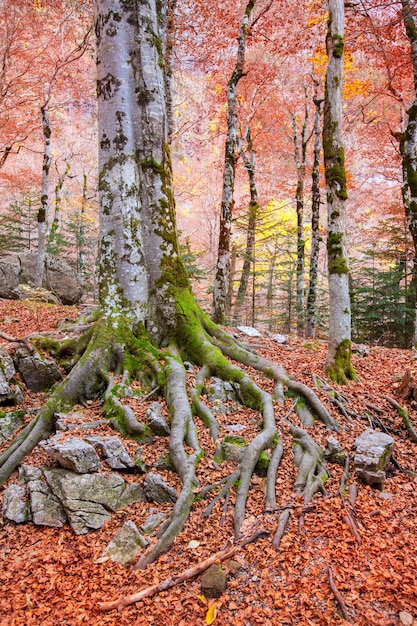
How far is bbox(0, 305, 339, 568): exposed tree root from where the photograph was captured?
3.57m

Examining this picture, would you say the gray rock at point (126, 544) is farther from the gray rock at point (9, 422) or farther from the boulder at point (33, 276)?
the boulder at point (33, 276)

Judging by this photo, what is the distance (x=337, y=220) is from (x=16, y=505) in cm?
607

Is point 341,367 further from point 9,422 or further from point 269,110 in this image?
point 269,110

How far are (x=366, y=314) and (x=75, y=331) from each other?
36.4 feet

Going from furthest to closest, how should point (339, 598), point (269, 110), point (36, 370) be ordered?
point (269, 110)
point (36, 370)
point (339, 598)

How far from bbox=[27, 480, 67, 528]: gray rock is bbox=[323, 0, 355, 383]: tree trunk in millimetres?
4499

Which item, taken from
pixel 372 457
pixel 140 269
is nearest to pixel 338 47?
pixel 140 269

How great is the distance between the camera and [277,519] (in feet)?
10.7

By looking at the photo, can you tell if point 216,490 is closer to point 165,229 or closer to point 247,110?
point 165,229

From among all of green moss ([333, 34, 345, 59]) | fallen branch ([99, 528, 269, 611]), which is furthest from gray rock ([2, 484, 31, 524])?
green moss ([333, 34, 345, 59])

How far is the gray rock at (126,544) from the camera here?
3006mm

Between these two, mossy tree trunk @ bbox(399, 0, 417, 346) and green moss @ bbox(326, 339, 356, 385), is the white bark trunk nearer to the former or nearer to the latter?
green moss @ bbox(326, 339, 356, 385)

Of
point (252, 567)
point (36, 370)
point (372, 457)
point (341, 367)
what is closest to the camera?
point (252, 567)

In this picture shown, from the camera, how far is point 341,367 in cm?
606
